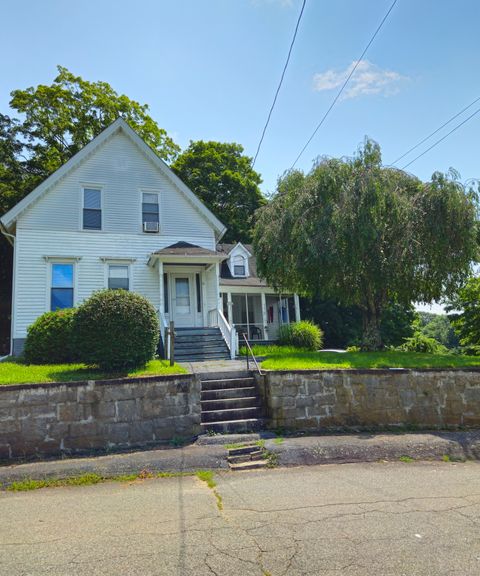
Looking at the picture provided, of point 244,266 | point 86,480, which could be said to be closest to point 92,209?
point 244,266

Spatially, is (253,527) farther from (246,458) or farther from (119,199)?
(119,199)

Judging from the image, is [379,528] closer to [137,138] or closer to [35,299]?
[35,299]

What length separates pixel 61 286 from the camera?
14.9 meters

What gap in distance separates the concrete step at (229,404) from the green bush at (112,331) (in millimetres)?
1844

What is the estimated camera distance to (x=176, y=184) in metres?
17.0

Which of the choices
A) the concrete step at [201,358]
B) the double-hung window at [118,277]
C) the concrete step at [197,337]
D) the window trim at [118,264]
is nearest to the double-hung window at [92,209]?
the window trim at [118,264]

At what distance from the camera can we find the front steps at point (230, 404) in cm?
795

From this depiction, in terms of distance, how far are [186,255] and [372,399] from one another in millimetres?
8591

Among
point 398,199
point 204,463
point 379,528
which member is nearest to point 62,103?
point 398,199

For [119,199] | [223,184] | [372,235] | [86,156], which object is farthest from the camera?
[223,184]

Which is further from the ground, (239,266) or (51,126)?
(51,126)

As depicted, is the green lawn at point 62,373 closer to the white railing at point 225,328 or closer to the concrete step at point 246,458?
the concrete step at point 246,458

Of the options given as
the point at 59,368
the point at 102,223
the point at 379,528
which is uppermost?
the point at 102,223

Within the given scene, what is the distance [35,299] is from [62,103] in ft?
54.0
